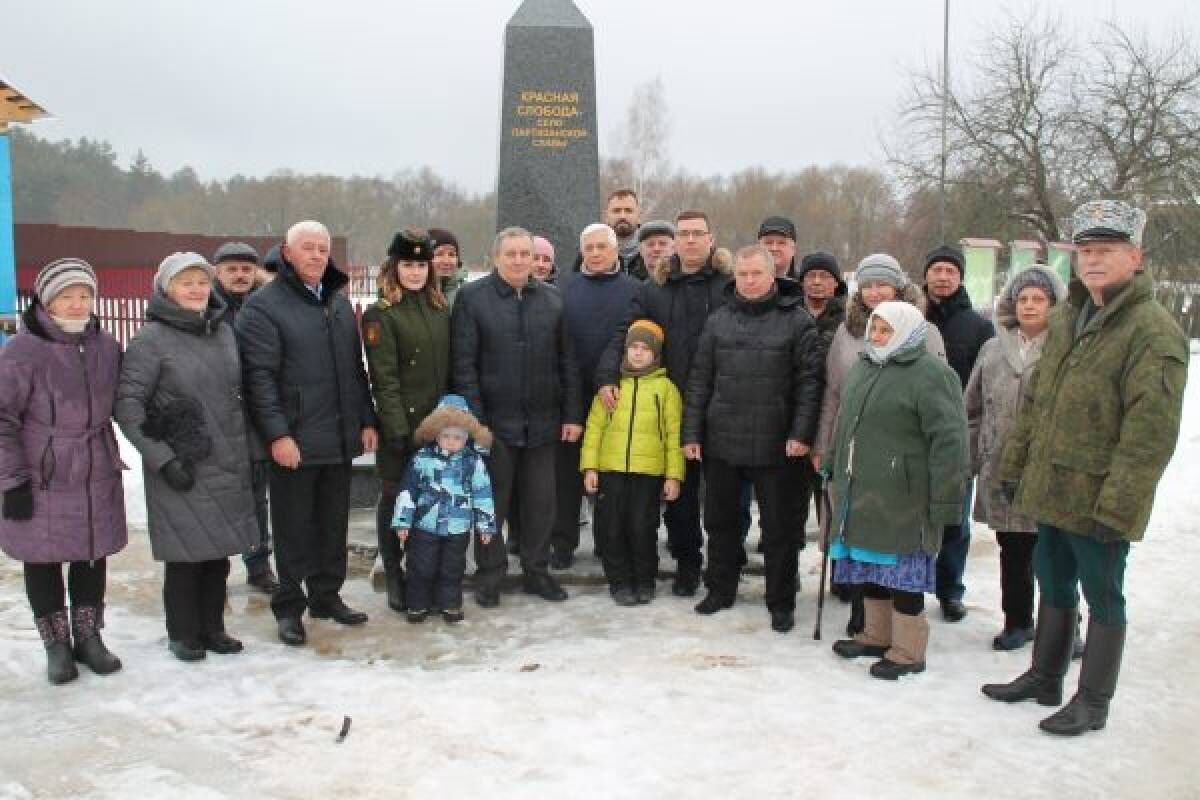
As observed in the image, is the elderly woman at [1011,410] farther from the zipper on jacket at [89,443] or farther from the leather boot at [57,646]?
the leather boot at [57,646]

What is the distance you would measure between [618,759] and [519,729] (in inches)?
15.5

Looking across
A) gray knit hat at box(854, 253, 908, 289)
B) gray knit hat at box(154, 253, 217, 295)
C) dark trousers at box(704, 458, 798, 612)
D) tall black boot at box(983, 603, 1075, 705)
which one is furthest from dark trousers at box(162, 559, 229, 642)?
tall black boot at box(983, 603, 1075, 705)

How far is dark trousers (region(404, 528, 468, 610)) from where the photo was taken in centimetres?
454

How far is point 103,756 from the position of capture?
3.18 meters

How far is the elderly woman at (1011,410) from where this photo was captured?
167 inches

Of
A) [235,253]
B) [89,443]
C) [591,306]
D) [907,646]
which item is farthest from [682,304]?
[89,443]

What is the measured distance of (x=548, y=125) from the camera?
709cm

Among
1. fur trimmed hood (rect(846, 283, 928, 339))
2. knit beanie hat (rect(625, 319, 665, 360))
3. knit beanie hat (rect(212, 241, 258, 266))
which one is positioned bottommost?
knit beanie hat (rect(625, 319, 665, 360))

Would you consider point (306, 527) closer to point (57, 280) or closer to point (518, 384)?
point (518, 384)

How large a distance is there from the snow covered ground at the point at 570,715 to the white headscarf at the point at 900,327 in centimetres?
129

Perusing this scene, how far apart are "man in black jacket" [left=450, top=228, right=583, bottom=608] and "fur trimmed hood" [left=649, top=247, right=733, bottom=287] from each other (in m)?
0.52

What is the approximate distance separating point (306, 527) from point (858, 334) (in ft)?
8.47

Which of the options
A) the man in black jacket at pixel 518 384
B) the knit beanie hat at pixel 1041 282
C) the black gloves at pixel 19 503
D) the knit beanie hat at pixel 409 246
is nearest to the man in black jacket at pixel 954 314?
the knit beanie hat at pixel 1041 282

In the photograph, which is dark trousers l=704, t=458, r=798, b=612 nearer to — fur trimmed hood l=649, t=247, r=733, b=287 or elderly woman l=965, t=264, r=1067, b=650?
elderly woman l=965, t=264, r=1067, b=650
